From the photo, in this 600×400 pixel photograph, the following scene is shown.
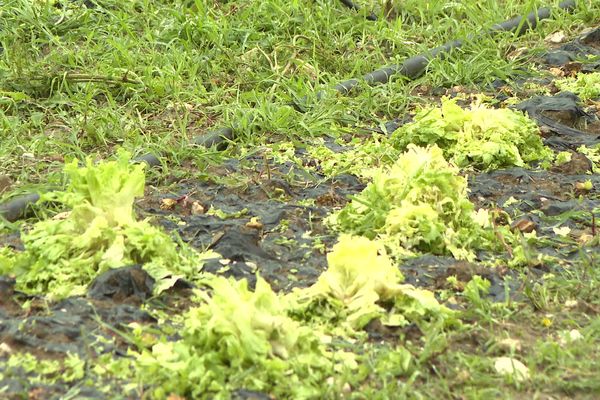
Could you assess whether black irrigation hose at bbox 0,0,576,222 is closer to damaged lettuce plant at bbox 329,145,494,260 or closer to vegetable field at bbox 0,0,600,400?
vegetable field at bbox 0,0,600,400

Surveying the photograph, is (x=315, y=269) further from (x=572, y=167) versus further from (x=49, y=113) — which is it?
(x=49, y=113)

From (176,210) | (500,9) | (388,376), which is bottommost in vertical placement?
(500,9)

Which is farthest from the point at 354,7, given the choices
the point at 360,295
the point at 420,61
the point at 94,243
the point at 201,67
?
the point at 360,295

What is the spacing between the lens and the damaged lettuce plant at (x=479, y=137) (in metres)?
4.69

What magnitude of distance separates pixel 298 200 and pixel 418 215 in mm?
795

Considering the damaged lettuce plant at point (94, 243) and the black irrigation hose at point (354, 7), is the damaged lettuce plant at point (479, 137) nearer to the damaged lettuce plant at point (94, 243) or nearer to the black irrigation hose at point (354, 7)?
the damaged lettuce plant at point (94, 243)

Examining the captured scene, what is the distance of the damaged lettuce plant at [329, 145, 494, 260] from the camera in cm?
371

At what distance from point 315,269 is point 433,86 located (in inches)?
105

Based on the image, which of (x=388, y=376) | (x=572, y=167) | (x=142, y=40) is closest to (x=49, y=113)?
(x=142, y=40)

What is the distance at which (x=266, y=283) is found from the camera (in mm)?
3012

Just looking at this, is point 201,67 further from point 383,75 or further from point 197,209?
point 197,209

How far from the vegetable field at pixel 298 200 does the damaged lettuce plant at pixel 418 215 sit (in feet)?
0.04

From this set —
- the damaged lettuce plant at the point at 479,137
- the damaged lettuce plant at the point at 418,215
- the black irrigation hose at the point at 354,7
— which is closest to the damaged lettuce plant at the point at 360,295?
the damaged lettuce plant at the point at 418,215

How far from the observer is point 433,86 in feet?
19.5
